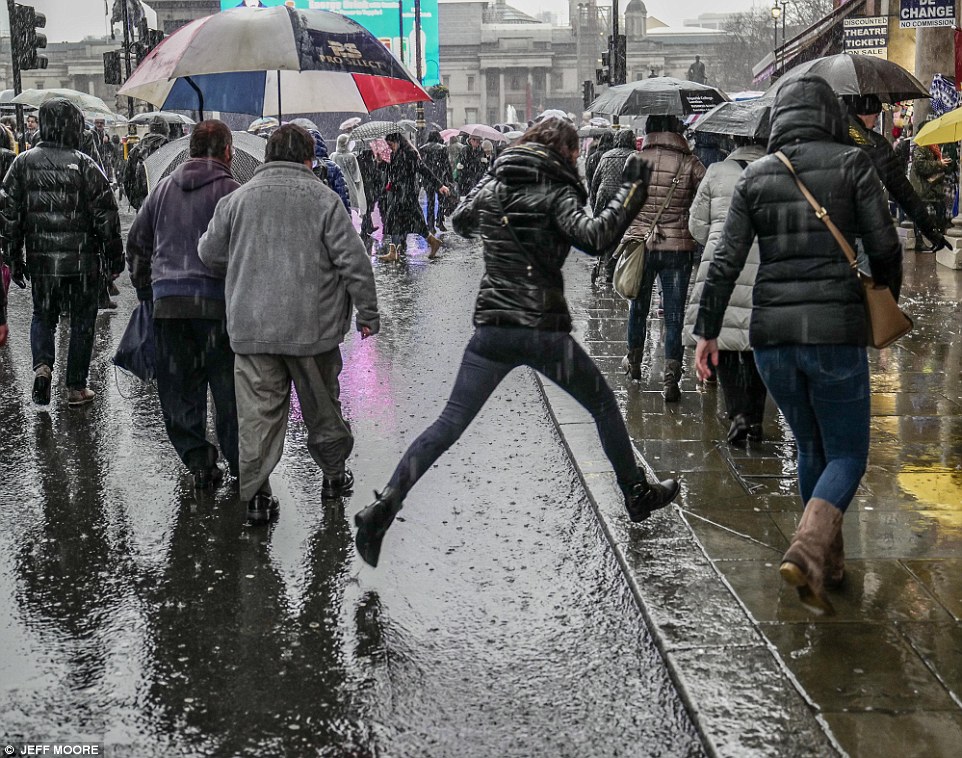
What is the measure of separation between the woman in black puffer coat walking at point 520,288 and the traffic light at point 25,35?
60.5 feet

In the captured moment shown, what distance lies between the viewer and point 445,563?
542 centimetres

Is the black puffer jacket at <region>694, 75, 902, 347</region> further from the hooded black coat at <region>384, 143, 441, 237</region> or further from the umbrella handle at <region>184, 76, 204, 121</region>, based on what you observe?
the hooded black coat at <region>384, 143, 441, 237</region>

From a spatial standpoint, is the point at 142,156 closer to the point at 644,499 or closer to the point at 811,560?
the point at 644,499

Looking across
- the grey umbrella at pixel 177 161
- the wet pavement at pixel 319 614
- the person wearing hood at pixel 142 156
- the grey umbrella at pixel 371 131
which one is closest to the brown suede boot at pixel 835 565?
the wet pavement at pixel 319 614

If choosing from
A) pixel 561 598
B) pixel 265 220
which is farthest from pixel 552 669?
pixel 265 220

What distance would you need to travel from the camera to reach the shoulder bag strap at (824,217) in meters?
4.49

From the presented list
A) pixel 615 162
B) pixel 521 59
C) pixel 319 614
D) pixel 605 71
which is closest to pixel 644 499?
pixel 319 614

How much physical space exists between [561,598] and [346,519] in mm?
1420

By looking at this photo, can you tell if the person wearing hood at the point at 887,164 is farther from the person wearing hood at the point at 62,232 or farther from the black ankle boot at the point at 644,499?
the person wearing hood at the point at 62,232

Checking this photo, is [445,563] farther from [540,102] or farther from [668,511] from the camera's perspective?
[540,102]

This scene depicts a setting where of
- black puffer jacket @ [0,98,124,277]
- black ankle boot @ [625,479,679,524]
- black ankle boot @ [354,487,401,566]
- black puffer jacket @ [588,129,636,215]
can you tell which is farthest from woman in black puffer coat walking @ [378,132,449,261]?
black ankle boot @ [354,487,401,566]

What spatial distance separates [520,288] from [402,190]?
43.3ft

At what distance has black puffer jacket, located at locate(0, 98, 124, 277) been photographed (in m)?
8.13

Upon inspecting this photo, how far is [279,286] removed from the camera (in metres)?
5.78
